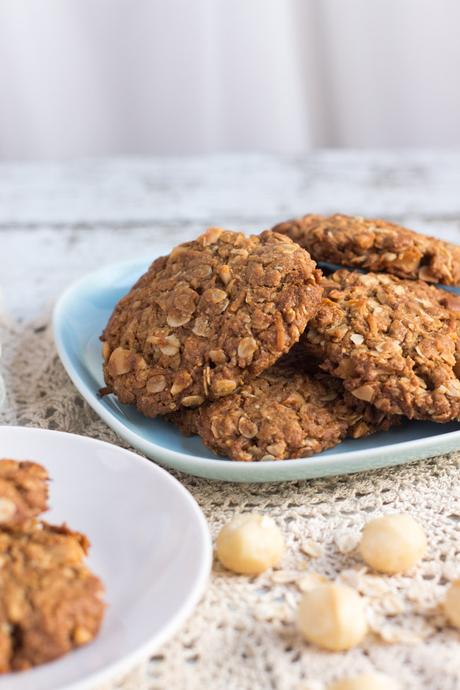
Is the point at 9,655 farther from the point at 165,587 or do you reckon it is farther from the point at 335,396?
the point at 335,396

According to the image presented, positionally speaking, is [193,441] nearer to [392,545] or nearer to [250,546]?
[250,546]

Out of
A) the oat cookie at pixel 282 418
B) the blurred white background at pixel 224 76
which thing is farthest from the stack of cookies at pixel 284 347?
the blurred white background at pixel 224 76

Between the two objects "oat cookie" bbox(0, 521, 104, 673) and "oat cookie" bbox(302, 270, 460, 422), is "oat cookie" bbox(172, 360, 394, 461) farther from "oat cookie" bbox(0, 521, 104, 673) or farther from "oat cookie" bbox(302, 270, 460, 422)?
"oat cookie" bbox(0, 521, 104, 673)

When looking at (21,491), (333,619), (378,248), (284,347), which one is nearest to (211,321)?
(284,347)

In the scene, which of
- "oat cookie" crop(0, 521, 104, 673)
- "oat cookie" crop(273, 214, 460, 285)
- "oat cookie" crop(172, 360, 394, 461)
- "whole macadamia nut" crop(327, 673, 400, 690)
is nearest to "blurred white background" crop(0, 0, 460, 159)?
"oat cookie" crop(273, 214, 460, 285)

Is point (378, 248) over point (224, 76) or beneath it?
over

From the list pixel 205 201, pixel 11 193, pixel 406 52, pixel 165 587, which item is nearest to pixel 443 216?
pixel 205 201

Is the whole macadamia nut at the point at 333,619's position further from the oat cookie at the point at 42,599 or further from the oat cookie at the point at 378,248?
the oat cookie at the point at 378,248
